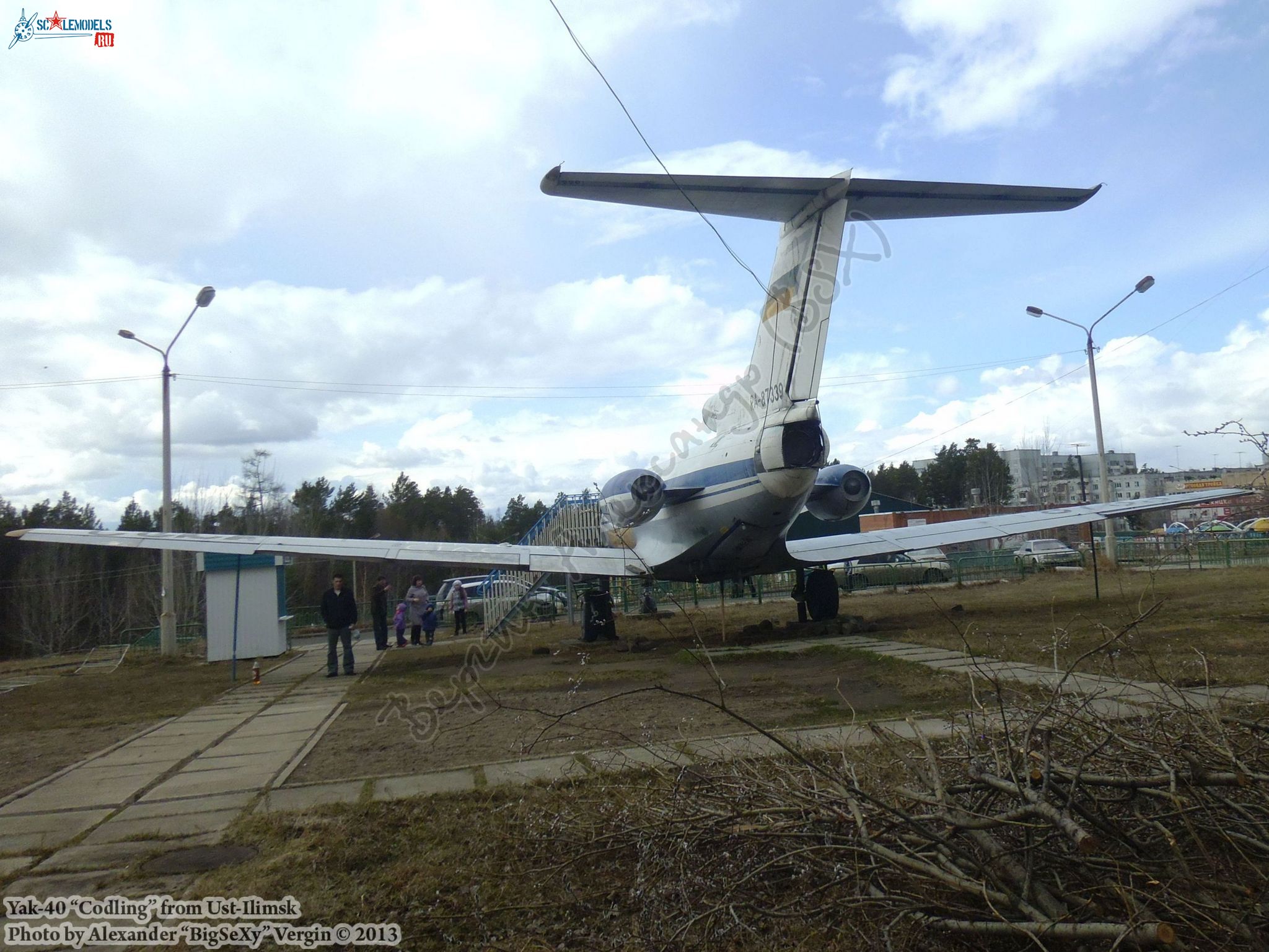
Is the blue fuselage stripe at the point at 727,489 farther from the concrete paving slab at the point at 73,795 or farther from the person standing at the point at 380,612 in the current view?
the concrete paving slab at the point at 73,795

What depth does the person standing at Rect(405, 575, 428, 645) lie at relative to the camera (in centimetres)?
1883

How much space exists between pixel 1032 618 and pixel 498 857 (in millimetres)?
12322

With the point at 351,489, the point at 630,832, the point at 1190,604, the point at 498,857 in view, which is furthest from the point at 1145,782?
the point at 351,489

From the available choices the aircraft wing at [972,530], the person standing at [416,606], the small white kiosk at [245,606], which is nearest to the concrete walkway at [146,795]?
the small white kiosk at [245,606]

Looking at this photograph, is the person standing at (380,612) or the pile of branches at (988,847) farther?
the person standing at (380,612)

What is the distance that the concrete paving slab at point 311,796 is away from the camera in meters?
5.12

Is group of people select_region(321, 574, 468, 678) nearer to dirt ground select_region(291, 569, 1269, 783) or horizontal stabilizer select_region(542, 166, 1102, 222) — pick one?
dirt ground select_region(291, 569, 1269, 783)

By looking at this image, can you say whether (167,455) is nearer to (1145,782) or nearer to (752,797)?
(752,797)

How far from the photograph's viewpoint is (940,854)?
2.79m

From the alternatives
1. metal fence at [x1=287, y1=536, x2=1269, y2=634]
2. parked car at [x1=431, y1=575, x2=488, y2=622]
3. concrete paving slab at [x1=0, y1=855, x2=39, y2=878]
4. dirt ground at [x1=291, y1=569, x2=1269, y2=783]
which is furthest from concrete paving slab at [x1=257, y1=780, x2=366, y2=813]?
parked car at [x1=431, y1=575, x2=488, y2=622]

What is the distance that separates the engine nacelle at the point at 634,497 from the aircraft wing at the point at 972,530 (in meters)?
2.99

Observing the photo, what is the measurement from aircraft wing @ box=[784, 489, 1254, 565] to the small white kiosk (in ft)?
37.4

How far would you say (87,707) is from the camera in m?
11.0

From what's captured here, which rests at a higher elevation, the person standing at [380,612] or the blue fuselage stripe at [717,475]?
the blue fuselage stripe at [717,475]
